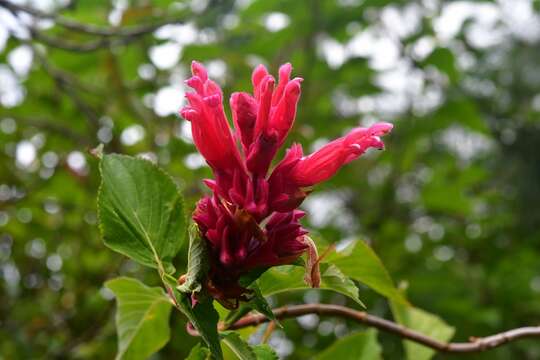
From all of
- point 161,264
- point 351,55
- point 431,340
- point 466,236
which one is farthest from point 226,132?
point 466,236

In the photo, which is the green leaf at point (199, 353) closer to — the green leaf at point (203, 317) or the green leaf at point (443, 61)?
the green leaf at point (203, 317)

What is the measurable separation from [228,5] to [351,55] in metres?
0.81

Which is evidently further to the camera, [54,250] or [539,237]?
[539,237]

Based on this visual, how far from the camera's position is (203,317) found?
0.73 meters

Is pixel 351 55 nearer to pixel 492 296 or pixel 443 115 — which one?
pixel 443 115

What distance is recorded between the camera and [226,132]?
2.65 feet

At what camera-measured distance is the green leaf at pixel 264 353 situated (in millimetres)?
814

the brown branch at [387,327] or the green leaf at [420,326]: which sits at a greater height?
the brown branch at [387,327]

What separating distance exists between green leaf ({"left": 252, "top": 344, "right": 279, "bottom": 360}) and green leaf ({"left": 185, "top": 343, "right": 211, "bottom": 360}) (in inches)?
2.5

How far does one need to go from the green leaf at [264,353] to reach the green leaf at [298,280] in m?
→ 0.10

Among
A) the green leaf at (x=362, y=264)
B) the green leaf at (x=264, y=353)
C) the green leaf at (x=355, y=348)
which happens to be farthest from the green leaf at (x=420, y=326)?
the green leaf at (x=264, y=353)

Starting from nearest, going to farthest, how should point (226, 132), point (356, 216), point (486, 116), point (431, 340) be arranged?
1. point (226, 132)
2. point (431, 340)
3. point (356, 216)
4. point (486, 116)

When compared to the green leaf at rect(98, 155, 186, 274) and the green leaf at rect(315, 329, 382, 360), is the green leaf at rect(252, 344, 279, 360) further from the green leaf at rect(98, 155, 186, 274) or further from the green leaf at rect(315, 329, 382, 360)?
the green leaf at rect(315, 329, 382, 360)

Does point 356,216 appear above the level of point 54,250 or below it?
below
